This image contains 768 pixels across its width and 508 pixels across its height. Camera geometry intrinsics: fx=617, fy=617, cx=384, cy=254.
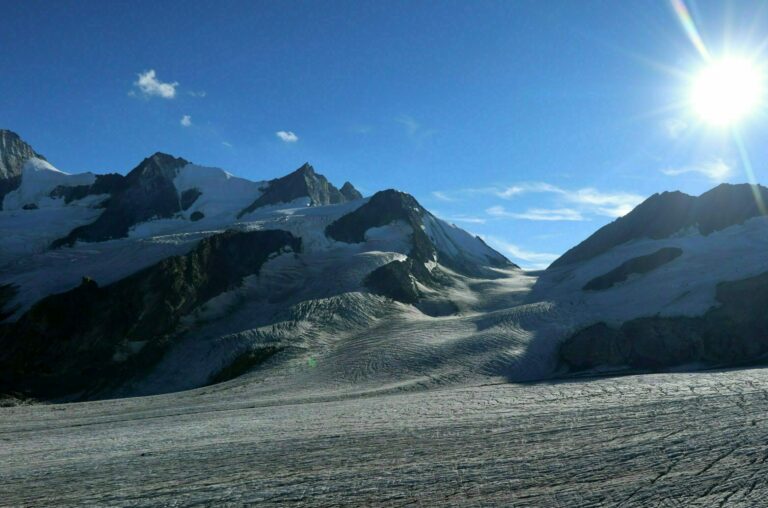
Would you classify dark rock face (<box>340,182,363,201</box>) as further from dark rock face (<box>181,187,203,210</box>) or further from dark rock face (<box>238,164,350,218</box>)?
dark rock face (<box>181,187,203,210</box>)

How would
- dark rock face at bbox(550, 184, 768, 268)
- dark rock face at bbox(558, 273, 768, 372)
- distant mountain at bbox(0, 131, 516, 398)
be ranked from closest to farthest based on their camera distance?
dark rock face at bbox(558, 273, 768, 372), distant mountain at bbox(0, 131, 516, 398), dark rock face at bbox(550, 184, 768, 268)

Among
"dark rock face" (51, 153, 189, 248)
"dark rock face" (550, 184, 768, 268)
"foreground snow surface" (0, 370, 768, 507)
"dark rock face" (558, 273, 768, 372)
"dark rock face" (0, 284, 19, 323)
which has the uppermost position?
"dark rock face" (51, 153, 189, 248)

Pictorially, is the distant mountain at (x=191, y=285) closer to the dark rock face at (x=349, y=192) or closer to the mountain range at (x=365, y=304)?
the mountain range at (x=365, y=304)

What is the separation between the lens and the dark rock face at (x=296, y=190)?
122 metres

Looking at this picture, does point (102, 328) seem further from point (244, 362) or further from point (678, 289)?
point (678, 289)

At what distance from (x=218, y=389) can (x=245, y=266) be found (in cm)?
3128

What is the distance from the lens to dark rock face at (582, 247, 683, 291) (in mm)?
66750

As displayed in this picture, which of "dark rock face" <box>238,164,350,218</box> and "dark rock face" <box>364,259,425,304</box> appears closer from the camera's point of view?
"dark rock face" <box>364,259,425,304</box>

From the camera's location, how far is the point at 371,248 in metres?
81.0

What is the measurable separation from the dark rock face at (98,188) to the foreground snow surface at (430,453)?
112344 millimetres

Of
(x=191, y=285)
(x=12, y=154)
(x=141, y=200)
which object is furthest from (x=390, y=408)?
(x=12, y=154)

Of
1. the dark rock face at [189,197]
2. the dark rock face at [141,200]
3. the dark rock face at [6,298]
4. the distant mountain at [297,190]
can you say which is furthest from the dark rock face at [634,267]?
the dark rock face at [189,197]

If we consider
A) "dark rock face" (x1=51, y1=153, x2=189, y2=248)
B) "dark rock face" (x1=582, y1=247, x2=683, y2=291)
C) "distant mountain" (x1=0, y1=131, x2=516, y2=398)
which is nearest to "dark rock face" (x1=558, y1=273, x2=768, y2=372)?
"dark rock face" (x1=582, y1=247, x2=683, y2=291)

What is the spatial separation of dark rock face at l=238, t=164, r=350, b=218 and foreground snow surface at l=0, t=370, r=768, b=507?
93.0m
